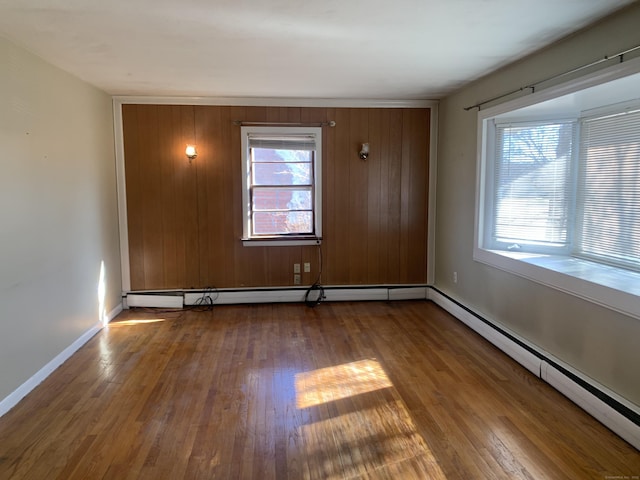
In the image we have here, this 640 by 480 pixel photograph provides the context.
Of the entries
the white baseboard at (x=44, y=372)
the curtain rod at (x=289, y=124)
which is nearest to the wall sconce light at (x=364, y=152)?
the curtain rod at (x=289, y=124)

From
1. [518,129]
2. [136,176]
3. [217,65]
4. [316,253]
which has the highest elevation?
[217,65]

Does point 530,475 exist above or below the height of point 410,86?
below

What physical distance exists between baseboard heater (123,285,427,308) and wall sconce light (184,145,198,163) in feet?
5.20

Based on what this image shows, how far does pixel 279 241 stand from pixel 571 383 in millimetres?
3304

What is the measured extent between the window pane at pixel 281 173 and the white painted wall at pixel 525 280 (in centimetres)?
163

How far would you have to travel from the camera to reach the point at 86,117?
163 inches

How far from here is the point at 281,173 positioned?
5.17m

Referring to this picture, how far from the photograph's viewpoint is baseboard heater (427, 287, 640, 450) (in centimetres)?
240

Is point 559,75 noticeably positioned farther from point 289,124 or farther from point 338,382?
point 289,124

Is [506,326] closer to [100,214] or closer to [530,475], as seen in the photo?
[530,475]

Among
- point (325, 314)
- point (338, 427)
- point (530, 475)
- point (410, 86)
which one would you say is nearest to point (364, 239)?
point (325, 314)

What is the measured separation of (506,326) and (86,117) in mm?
4348

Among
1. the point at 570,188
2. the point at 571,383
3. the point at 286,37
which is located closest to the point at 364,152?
the point at 570,188

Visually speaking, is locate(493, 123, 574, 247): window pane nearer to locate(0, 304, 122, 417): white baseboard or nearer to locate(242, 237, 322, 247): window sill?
locate(242, 237, 322, 247): window sill
